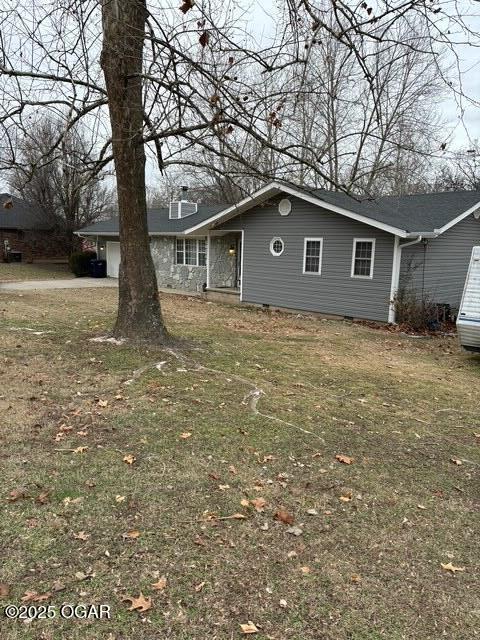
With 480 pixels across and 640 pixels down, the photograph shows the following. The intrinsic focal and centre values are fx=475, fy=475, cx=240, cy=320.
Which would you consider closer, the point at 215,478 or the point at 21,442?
the point at 215,478

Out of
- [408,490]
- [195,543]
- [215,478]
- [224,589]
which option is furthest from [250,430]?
[224,589]

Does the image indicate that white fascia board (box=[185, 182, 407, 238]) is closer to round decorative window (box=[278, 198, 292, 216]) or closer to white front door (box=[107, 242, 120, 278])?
round decorative window (box=[278, 198, 292, 216])

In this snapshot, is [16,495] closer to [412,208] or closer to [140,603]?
[140,603]

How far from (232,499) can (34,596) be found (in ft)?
4.64

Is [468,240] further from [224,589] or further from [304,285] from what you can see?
[224,589]

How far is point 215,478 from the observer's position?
11.9 feet

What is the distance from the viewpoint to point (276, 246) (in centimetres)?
1541

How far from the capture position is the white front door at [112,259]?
24197mm

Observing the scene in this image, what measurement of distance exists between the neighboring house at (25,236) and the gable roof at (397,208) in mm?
17161

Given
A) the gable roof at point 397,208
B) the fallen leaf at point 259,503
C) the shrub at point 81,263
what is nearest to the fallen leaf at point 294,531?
the fallen leaf at point 259,503

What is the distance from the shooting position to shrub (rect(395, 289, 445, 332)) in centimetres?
1229

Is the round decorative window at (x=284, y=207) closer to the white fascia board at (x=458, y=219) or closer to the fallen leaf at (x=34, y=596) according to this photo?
the white fascia board at (x=458, y=219)

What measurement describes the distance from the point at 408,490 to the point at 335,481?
558mm

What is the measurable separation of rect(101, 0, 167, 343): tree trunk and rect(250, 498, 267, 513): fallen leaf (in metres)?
4.51
